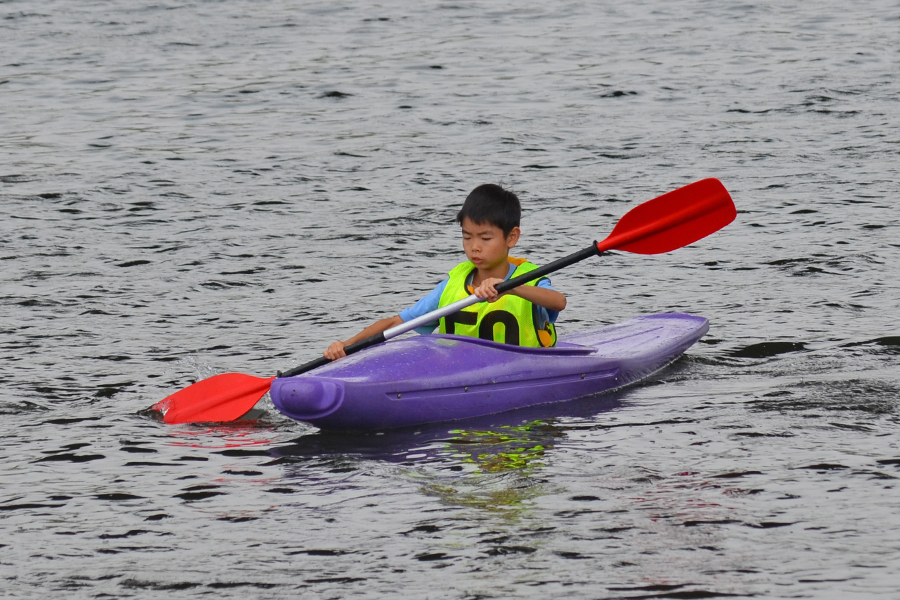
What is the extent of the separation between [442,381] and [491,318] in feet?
1.69

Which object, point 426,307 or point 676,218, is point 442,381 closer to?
point 426,307

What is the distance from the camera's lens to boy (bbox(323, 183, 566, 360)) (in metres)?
4.99

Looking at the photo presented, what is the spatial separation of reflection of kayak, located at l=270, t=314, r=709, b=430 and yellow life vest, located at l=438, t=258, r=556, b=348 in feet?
0.40

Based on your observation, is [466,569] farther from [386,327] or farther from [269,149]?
[269,149]

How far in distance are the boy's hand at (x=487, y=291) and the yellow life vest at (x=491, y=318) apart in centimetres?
30

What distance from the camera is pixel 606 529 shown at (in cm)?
358

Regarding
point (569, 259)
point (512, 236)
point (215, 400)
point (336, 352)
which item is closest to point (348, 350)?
point (336, 352)

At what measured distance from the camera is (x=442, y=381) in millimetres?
4832

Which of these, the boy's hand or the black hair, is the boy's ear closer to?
the black hair

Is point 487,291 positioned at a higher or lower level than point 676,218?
lower

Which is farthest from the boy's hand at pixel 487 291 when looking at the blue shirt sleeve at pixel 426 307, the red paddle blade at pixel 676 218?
the red paddle blade at pixel 676 218

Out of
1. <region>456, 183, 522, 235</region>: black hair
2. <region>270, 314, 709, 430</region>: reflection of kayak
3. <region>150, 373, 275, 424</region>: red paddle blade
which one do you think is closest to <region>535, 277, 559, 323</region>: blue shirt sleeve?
<region>270, 314, 709, 430</region>: reflection of kayak

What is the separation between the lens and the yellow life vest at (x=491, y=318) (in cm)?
522

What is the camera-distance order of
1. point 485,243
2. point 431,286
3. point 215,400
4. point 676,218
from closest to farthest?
point 215,400, point 485,243, point 676,218, point 431,286
